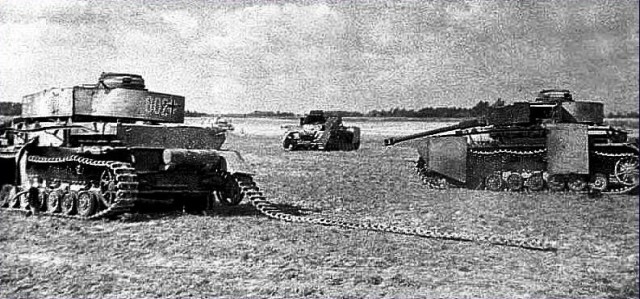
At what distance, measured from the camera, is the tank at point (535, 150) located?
1199 cm

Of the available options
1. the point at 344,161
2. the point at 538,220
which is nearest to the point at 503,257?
the point at 538,220

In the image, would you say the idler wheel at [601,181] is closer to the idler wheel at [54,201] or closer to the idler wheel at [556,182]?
the idler wheel at [556,182]

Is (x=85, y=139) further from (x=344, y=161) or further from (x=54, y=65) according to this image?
(x=344, y=161)

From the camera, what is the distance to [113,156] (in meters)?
9.46

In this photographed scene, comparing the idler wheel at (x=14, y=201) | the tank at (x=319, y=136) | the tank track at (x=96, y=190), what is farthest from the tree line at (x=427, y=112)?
the tank at (x=319, y=136)

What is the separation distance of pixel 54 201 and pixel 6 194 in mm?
1358

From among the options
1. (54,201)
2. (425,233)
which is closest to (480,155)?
(425,233)

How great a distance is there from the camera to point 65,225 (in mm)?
8656

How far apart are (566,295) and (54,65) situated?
5.36m

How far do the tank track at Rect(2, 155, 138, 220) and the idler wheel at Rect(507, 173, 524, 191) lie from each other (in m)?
7.43

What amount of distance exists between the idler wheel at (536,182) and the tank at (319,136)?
40.4 feet

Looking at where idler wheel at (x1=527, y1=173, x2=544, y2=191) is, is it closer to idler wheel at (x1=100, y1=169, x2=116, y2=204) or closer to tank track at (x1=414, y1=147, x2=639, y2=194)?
tank track at (x1=414, y1=147, x2=639, y2=194)

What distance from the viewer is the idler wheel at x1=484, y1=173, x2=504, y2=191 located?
13.7 m

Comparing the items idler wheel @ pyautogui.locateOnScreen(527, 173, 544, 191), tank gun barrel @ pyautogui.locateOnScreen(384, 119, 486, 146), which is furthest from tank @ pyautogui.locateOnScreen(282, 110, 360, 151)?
tank gun barrel @ pyautogui.locateOnScreen(384, 119, 486, 146)
